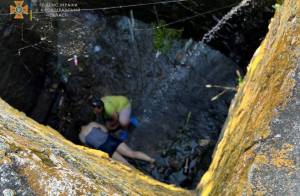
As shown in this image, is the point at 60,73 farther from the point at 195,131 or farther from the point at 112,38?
the point at 195,131

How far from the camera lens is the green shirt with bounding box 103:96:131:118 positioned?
3.77 metres

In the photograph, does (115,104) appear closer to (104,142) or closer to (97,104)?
(97,104)

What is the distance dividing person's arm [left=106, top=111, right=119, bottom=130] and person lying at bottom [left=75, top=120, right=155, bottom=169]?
12cm

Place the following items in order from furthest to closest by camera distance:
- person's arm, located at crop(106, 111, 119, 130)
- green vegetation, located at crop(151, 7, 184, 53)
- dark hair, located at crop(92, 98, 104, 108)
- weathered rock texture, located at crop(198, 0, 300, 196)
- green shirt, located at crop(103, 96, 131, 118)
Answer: green vegetation, located at crop(151, 7, 184, 53) < person's arm, located at crop(106, 111, 119, 130) < green shirt, located at crop(103, 96, 131, 118) < dark hair, located at crop(92, 98, 104, 108) < weathered rock texture, located at crop(198, 0, 300, 196)

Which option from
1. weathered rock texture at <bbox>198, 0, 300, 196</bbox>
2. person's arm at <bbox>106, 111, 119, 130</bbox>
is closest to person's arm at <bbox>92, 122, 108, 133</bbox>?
person's arm at <bbox>106, 111, 119, 130</bbox>

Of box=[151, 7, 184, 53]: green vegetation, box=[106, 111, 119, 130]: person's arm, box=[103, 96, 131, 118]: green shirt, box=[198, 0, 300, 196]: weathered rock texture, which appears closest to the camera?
box=[198, 0, 300, 196]: weathered rock texture

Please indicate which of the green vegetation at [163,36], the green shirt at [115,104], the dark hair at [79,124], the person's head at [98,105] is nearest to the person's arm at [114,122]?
the green shirt at [115,104]

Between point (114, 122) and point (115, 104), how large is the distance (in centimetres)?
27

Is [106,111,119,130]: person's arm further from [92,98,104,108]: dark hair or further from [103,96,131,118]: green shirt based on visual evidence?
[92,98,104,108]: dark hair

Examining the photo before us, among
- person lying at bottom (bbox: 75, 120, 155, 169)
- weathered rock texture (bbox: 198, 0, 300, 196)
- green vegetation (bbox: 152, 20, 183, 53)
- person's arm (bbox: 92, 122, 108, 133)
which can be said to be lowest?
person lying at bottom (bbox: 75, 120, 155, 169)

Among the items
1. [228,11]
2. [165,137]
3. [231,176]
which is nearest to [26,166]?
[231,176]

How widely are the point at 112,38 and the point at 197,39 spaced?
132 cm

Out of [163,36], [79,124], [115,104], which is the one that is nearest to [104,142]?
[79,124]

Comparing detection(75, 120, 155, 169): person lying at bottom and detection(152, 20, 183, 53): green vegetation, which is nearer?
detection(75, 120, 155, 169): person lying at bottom
